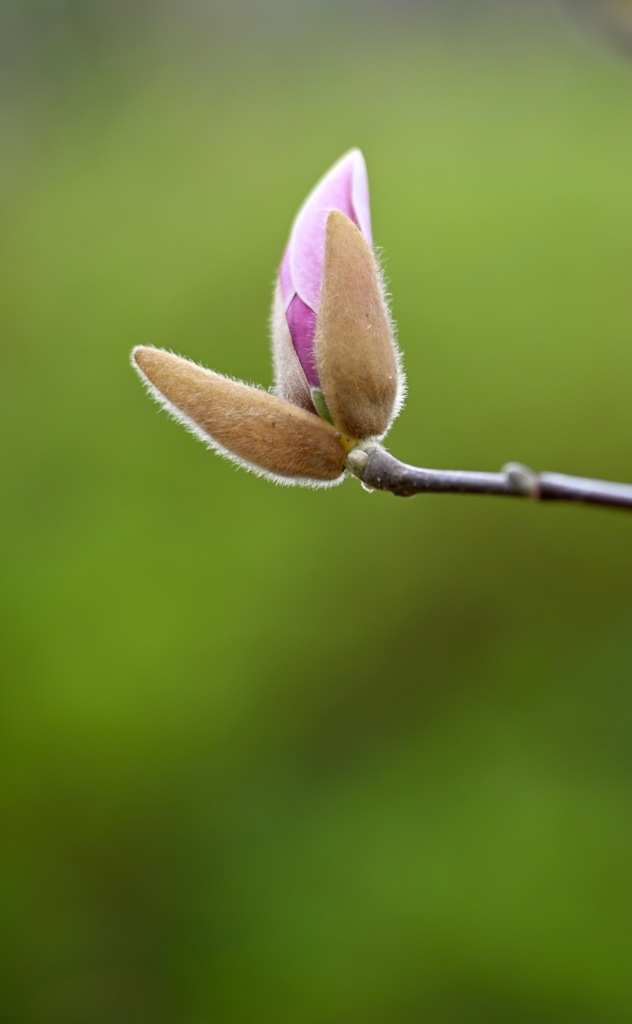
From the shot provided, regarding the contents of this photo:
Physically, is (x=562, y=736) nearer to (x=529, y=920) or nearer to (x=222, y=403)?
(x=529, y=920)

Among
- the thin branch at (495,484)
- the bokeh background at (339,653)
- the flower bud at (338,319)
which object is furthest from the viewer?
the bokeh background at (339,653)

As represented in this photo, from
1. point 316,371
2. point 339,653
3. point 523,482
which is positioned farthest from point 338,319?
point 339,653

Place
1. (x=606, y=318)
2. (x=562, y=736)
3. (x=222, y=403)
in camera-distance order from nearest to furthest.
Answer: (x=222, y=403), (x=562, y=736), (x=606, y=318)

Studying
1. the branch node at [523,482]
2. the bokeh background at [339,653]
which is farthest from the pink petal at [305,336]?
the bokeh background at [339,653]

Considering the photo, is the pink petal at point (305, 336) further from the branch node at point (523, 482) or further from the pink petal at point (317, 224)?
the branch node at point (523, 482)

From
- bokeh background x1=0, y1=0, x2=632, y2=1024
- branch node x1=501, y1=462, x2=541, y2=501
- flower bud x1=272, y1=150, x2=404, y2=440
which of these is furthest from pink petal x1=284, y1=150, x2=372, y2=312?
bokeh background x1=0, y1=0, x2=632, y2=1024

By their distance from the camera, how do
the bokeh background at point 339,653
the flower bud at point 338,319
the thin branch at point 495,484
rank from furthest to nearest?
the bokeh background at point 339,653, the flower bud at point 338,319, the thin branch at point 495,484

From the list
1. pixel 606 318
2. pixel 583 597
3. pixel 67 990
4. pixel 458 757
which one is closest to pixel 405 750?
pixel 458 757
